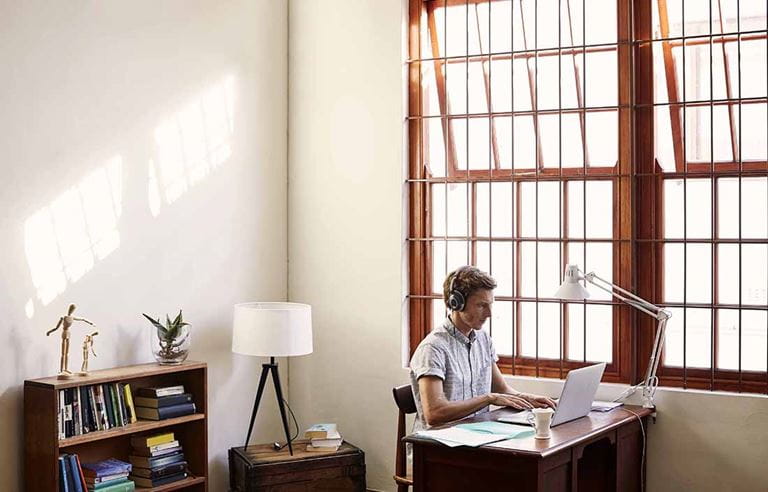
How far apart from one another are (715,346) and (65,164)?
11.3 feet

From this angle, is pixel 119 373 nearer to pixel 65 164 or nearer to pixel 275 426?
pixel 65 164

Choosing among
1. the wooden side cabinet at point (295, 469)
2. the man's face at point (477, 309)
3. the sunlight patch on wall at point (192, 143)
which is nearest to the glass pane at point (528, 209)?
the man's face at point (477, 309)

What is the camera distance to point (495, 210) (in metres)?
5.77

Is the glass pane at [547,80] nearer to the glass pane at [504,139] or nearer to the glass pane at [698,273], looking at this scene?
the glass pane at [504,139]

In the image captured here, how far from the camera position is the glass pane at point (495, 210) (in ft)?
18.8

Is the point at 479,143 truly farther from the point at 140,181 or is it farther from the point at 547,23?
the point at 140,181

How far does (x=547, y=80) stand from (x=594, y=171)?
1.94 ft

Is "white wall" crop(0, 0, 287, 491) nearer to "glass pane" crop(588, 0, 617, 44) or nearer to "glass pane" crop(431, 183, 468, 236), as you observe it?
"glass pane" crop(431, 183, 468, 236)

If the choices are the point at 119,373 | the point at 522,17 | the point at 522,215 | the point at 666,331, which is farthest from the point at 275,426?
the point at 522,17

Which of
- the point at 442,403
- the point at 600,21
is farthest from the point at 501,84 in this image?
the point at 442,403

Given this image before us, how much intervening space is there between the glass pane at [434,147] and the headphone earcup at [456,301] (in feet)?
4.30

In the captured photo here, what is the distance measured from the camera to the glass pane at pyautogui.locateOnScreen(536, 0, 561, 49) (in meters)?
5.59

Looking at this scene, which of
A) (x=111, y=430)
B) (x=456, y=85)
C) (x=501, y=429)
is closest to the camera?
(x=501, y=429)

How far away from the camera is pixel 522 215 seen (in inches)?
224
